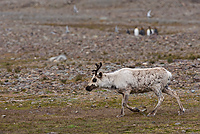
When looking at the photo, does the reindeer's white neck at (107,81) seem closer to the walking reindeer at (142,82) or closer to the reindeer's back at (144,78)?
the walking reindeer at (142,82)

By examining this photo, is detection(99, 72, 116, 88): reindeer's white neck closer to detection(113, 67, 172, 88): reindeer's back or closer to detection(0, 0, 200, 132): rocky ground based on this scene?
detection(113, 67, 172, 88): reindeer's back

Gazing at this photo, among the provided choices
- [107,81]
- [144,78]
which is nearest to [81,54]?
[107,81]

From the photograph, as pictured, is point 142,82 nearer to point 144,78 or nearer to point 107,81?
point 144,78

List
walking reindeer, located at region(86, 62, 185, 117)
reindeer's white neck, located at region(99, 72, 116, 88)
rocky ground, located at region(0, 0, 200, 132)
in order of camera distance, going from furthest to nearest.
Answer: rocky ground, located at region(0, 0, 200, 132) → reindeer's white neck, located at region(99, 72, 116, 88) → walking reindeer, located at region(86, 62, 185, 117)

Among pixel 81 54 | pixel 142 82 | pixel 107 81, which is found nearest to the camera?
pixel 142 82

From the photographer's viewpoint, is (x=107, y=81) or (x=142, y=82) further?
(x=107, y=81)

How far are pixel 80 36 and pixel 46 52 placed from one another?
28.5 feet

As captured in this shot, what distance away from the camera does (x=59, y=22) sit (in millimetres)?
60500

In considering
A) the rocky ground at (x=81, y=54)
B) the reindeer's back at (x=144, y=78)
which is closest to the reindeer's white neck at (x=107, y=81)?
the reindeer's back at (x=144, y=78)

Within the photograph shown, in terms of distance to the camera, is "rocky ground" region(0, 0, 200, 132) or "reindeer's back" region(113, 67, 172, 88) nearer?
"reindeer's back" region(113, 67, 172, 88)

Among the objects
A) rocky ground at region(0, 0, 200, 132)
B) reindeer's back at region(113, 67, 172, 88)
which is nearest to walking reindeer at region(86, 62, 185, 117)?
reindeer's back at region(113, 67, 172, 88)

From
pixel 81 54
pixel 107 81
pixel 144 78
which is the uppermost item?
pixel 144 78

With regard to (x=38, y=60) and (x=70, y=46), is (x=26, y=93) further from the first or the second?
(x=70, y=46)

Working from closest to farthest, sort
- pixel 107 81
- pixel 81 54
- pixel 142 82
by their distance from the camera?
pixel 142 82 < pixel 107 81 < pixel 81 54
